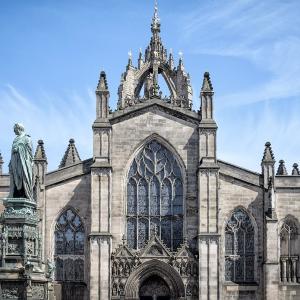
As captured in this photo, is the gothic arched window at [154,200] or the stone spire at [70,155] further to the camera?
the stone spire at [70,155]

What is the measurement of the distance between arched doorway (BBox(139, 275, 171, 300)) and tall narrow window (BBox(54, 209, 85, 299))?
3.45 m

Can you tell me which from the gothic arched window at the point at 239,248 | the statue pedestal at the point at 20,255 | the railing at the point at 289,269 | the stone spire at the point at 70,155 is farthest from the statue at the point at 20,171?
the stone spire at the point at 70,155

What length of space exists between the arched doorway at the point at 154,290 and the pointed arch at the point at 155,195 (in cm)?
203

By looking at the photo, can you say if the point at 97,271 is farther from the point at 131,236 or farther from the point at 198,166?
the point at 198,166

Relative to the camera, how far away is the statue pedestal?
21.1 m

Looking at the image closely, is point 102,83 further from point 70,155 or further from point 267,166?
point 70,155

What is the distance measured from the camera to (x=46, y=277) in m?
22.1

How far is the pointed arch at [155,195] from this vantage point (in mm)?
46188

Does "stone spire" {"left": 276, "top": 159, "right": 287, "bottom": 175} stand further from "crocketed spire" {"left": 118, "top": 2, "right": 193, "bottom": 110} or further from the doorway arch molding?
the doorway arch molding

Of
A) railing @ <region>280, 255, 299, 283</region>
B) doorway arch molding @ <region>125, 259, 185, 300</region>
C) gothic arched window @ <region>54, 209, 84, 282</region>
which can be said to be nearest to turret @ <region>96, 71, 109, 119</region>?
gothic arched window @ <region>54, 209, 84, 282</region>

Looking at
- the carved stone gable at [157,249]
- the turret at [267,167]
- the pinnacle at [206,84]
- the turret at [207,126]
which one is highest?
the pinnacle at [206,84]

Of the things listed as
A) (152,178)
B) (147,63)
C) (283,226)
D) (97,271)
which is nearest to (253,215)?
(283,226)

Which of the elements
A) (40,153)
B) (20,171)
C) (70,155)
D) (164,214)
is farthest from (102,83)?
(20,171)

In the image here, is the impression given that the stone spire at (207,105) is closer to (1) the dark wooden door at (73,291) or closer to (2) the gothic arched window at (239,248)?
(2) the gothic arched window at (239,248)
